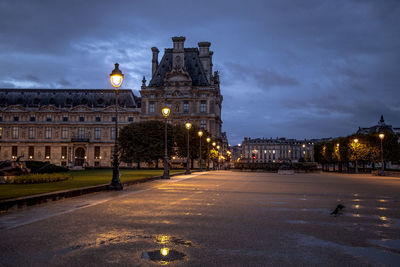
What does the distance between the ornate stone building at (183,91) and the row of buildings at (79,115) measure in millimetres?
261

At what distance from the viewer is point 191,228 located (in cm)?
882

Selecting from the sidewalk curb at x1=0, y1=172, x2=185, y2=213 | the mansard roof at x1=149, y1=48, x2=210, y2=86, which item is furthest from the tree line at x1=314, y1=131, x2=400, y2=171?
the sidewalk curb at x1=0, y1=172, x2=185, y2=213

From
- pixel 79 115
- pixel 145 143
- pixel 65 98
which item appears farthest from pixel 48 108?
pixel 145 143

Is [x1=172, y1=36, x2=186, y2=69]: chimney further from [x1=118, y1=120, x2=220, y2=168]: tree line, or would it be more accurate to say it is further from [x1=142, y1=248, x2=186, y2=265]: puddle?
[x1=142, y1=248, x2=186, y2=265]: puddle

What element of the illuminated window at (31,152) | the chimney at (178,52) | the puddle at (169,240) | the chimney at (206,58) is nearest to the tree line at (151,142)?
the chimney at (178,52)

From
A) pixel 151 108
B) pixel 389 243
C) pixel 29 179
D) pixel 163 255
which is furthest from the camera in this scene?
pixel 151 108

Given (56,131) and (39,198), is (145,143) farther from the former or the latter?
(39,198)

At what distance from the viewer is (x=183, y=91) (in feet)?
317

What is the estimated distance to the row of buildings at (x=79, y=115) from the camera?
10038 centimetres

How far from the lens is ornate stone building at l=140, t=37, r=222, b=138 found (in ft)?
316

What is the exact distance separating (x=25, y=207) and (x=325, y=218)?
9196 mm

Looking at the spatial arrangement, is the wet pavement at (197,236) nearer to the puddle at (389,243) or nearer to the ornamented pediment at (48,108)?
the puddle at (389,243)

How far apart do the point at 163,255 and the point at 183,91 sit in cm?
9119

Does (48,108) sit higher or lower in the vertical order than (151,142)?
higher
